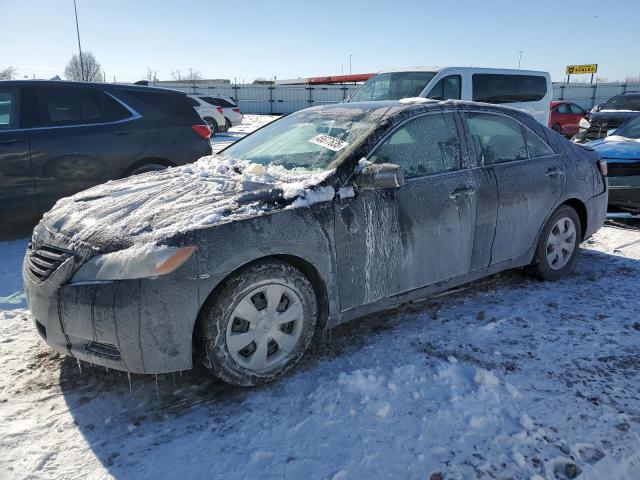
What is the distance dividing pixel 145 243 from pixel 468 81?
830cm

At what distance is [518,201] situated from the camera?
4004mm

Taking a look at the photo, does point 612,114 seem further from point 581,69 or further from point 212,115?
point 581,69

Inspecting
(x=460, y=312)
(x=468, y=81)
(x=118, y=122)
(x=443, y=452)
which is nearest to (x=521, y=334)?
(x=460, y=312)

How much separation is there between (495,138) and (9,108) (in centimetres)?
494

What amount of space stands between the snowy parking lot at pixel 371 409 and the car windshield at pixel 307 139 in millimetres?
1232

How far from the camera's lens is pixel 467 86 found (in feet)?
30.7

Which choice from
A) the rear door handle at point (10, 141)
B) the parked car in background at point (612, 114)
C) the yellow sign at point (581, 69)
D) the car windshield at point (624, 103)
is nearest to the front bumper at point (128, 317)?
the rear door handle at point (10, 141)

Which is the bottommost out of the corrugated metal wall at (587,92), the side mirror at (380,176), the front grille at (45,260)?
the front grille at (45,260)

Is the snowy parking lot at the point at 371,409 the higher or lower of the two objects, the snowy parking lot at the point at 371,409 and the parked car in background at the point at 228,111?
the lower

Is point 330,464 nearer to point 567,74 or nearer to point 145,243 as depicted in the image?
point 145,243

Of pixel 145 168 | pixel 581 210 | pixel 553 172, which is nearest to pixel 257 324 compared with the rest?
pixel 553 172

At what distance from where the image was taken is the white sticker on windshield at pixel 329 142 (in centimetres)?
331

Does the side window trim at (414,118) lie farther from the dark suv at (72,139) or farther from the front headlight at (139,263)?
the dark suv at (72,139)

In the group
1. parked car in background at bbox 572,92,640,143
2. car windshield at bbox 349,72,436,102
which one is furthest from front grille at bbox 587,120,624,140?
car windshield at bbox 349,72,436,102
